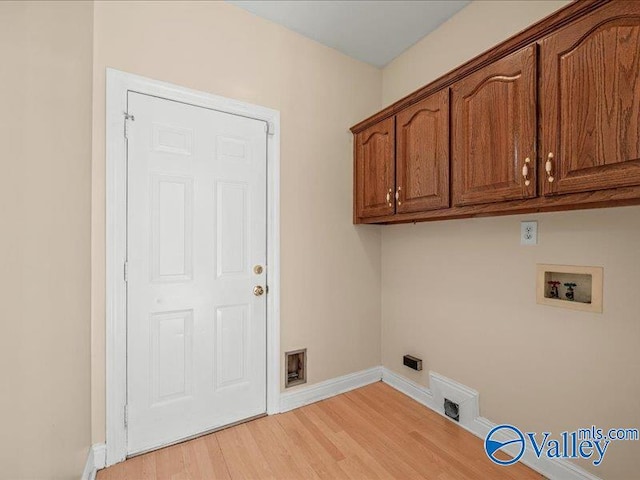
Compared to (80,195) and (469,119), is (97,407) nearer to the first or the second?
(80,195)

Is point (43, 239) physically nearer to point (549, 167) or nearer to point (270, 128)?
point (270, 128)

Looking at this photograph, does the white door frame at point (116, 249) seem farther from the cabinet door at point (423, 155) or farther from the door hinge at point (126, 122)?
the cabinet door at point (423, 155)

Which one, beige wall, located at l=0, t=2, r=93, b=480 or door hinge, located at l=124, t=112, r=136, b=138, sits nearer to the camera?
beige wall, located at l=0, t=2, r=93, b=480

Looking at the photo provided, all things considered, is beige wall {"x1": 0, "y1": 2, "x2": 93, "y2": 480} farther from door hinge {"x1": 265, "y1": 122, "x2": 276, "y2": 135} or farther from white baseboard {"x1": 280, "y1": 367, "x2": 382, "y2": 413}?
white baseboard {"x1": 280, "y1": 367, "x2": 382, "y2": 413}

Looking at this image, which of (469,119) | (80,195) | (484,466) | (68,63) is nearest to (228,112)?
(68,63)

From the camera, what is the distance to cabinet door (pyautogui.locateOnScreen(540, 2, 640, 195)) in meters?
1.05

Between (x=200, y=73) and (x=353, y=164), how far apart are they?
4.35 ft

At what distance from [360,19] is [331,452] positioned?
2.90 metres

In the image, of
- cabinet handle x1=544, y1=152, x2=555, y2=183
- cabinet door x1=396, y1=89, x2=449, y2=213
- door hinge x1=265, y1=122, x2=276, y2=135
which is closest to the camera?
cabinet handle x1=544, y1=152, x2=555, y2=183

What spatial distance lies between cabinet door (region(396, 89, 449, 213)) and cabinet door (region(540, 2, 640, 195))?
0.51 m

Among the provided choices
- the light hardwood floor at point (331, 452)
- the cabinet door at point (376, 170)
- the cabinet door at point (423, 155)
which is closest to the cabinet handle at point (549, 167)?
the cabinet door at point (423, 155)

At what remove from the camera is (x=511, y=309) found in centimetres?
175

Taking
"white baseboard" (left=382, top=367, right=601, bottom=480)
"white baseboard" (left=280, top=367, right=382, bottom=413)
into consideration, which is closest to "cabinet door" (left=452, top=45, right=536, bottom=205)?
"white baseboard" (left=382, top=367, right=601, bottom=480)

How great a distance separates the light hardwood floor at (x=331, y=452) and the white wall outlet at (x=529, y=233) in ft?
4.11
